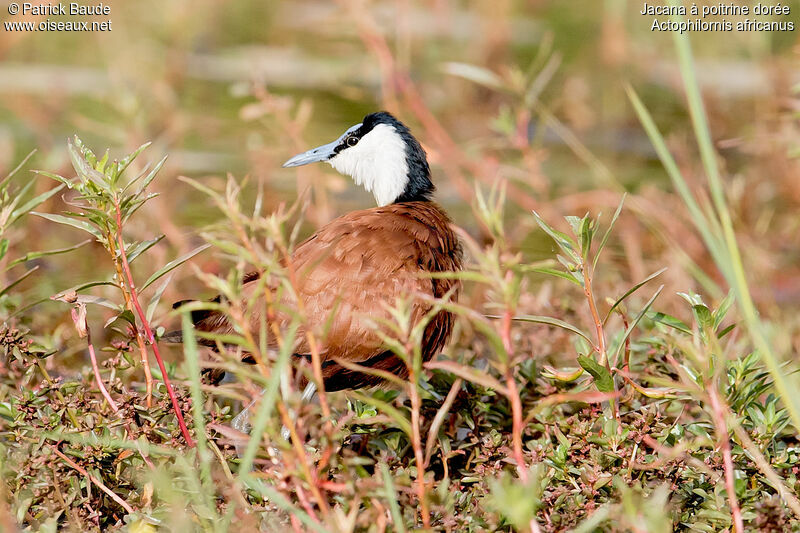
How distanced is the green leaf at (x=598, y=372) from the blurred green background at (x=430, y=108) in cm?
126

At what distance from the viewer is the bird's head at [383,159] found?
4.14 meters

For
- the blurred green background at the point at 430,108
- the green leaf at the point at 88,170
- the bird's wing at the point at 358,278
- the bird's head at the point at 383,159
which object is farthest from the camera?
the blurred green background at the point at 430,108

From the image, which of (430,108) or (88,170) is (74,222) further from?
(430,108)

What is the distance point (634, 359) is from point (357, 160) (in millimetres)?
1642

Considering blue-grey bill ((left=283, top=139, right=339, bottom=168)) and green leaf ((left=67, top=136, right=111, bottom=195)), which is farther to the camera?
blue-grey bill ((left=283, top=139, right=339, bottom=168))

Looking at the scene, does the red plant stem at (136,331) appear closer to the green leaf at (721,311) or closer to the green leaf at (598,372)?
the green leaf at (598,372)

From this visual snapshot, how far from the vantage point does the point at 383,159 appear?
4.19 metres

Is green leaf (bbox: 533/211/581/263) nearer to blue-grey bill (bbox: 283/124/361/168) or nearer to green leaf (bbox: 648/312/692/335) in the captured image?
Result: green leaf (bbox: 648/312/692/335)

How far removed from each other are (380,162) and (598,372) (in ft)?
6.35

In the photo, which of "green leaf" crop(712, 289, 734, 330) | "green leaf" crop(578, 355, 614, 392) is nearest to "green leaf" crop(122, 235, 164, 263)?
"green leaf" crop(578, 355, 614, 392)

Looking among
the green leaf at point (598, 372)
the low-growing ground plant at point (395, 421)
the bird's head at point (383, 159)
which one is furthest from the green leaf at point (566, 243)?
the bird's head at point (383, 159)

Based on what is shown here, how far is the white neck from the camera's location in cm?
416

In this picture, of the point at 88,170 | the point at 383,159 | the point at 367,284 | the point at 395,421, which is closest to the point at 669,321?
the point at 395,421

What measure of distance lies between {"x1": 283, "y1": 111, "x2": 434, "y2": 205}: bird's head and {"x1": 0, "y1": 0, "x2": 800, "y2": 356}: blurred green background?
370 mm
